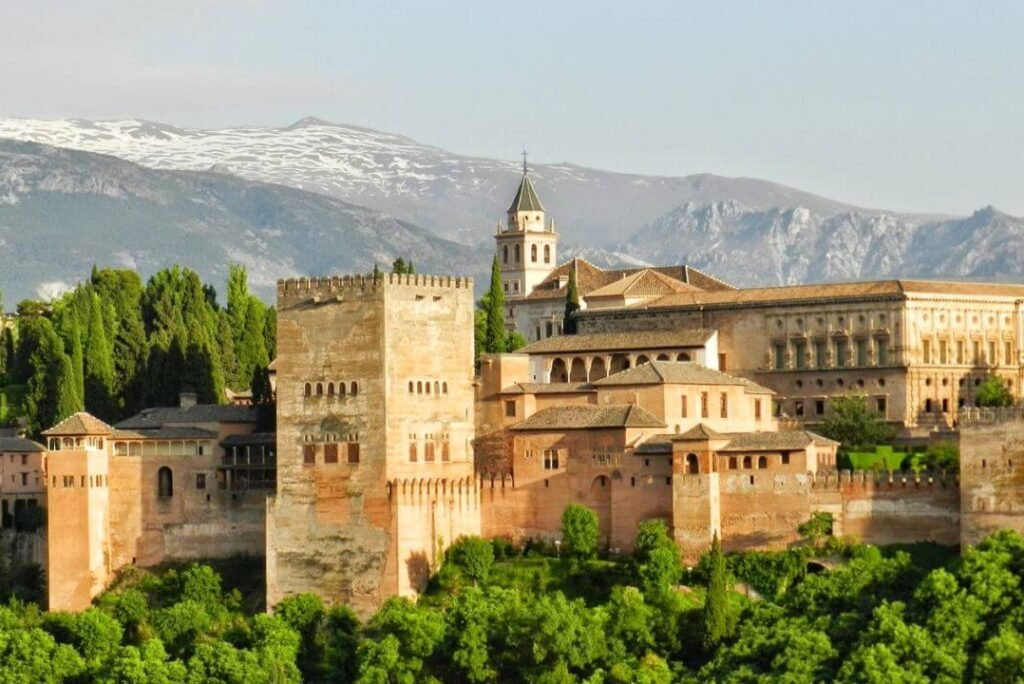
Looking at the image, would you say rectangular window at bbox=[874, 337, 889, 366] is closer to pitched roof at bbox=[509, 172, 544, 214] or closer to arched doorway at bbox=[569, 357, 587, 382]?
arched doorway at bbox=[569, 357, 587, 382]

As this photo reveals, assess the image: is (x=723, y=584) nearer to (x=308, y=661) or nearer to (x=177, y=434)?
(x=308, y=661)

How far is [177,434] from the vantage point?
82000mm

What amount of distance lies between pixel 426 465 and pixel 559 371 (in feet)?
42.7

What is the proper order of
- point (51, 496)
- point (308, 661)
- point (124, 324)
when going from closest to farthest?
point (308, 661) → point (51, 496) → point (124, 324)

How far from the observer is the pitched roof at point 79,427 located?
80312 millimetres

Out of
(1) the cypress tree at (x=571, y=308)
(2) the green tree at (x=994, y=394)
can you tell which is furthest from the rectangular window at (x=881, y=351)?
(1) the cypress tree at (x=571, y=308)

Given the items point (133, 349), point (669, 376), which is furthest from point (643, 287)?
point (133, 349)

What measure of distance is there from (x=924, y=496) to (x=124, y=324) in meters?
35.9

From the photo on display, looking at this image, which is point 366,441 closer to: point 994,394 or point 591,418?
point 591,418

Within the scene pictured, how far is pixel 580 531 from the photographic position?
7619cm

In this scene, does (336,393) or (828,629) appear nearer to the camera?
(828,629)

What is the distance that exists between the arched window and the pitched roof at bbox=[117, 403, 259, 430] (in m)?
2.11

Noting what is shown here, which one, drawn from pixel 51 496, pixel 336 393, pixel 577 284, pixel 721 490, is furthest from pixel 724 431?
pixel 577 284

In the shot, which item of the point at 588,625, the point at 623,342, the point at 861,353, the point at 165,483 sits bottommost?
the point at 588,625
